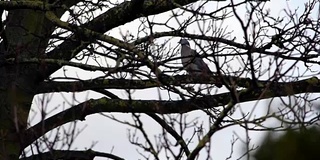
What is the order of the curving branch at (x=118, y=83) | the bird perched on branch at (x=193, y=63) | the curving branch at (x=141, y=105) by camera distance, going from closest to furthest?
the bird perched on branch at (x=193, y=63) < the curving branch at (x=118, y=83) < the curving branch at (x=141, y=105)

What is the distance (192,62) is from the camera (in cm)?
700

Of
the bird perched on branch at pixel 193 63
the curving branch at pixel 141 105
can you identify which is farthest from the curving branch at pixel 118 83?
the curving branch at pixel 141 105

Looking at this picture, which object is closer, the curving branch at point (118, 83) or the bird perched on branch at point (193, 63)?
the bird perched on branch at point (193, 63)

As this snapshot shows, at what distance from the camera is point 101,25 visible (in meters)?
8.24

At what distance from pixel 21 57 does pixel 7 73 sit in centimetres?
60

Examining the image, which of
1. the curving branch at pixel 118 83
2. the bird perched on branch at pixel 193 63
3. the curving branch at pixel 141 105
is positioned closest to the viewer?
the bird perched on branch at pixel 193 63

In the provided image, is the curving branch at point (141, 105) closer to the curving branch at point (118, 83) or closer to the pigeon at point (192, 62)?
the curving branch at point (118, 83)

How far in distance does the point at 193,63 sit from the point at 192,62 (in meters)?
0.41

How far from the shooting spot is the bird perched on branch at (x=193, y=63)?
6562mm

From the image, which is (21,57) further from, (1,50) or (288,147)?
(288,147)

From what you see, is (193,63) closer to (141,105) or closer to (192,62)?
(192,62)

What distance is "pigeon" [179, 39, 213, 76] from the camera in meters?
6.65

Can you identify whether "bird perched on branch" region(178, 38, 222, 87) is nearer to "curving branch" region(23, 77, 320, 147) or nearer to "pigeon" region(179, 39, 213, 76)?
"pigeon" region(179, 39, 213, 76)

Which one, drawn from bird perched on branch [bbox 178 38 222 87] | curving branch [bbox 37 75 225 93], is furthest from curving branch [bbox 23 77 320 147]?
bird perched on branch [bbox 178 38 222 87]
